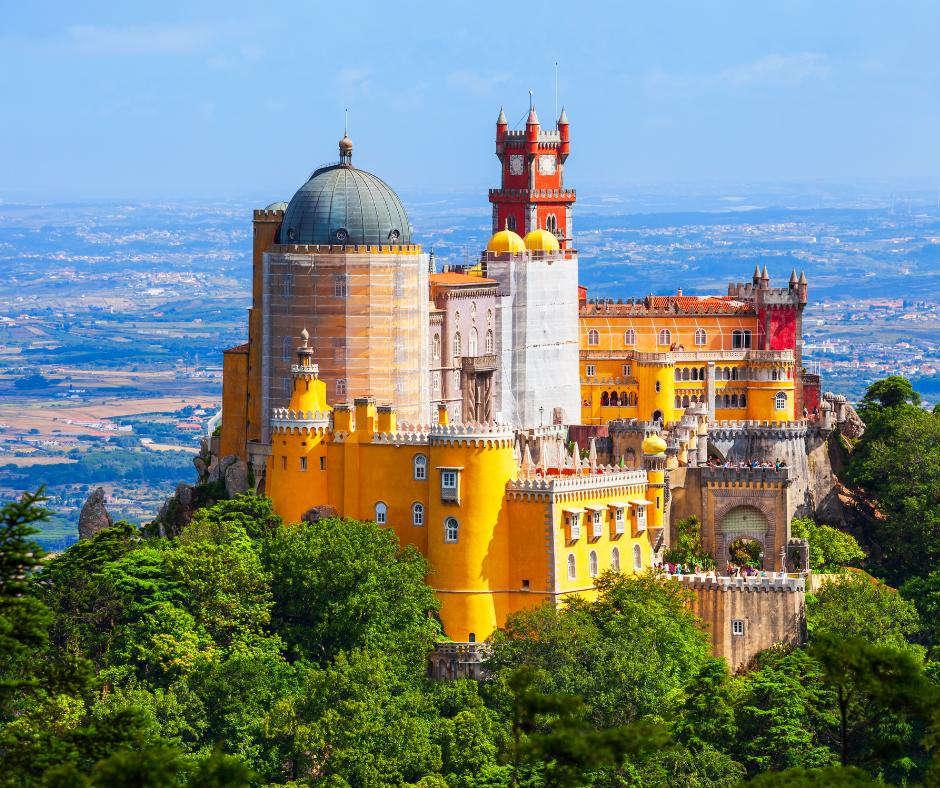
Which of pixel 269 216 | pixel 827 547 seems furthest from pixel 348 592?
pixel 827 547

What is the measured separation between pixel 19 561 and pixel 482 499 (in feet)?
151

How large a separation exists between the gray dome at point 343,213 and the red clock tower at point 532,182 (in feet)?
144

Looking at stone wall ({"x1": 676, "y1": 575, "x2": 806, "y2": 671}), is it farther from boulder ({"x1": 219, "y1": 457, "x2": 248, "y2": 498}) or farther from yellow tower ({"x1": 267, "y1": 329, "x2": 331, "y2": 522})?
boulder ({"x1": 219, "y1": 457, "x2": 248, "y2": 498})

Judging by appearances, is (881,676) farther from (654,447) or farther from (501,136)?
(501,136)

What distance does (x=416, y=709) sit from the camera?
103m

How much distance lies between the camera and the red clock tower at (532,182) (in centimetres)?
16625

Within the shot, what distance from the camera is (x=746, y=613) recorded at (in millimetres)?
112312

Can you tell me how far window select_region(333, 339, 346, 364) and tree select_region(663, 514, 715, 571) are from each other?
852 inches

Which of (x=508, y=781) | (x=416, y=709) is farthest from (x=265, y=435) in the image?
(x=508, y=781)

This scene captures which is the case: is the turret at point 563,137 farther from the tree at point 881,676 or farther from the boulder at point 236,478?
the tree at point 881,676

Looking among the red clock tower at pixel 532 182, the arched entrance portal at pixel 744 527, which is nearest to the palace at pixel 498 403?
the arched entrance portal at pixel 744 527

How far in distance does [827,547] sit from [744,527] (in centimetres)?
873

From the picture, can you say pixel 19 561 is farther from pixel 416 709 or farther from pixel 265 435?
pixel 265 435

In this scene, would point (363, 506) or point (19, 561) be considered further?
point (363, 506)
